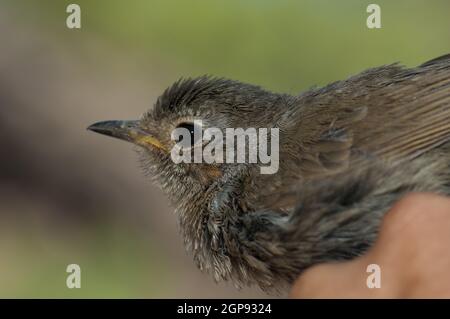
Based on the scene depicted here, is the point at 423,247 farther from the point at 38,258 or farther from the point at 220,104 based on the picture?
the point at 38,258

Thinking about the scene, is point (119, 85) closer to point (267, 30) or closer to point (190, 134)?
point (267, 30)

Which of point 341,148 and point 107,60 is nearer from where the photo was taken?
point 341,148

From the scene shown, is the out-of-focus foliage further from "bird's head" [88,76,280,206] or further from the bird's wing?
the bird's wing


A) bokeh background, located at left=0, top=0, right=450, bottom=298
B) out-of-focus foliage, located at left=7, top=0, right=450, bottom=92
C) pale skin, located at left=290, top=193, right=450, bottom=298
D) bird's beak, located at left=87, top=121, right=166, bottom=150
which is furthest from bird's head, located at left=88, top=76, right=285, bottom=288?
out-of-focus foliage, located at left=7, top=0, right=450, bottom=92

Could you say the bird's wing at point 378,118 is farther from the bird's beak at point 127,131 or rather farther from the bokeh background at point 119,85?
the bokeh background at point 119,85

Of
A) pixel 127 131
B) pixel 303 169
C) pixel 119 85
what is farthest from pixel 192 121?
pixel 119 85
